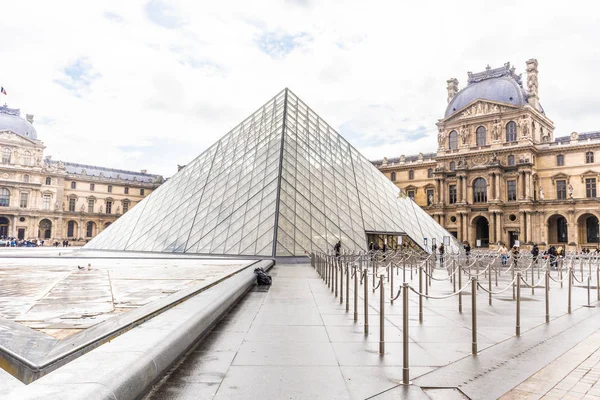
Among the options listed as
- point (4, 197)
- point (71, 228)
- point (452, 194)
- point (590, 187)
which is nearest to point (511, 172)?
point (452, 194)

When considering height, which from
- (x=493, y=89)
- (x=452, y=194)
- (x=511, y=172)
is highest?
(x=493, y=89)

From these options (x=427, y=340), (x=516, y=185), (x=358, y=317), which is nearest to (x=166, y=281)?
(x=358, y=317)

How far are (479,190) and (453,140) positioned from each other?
7898 millimetres

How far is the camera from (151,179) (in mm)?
83875

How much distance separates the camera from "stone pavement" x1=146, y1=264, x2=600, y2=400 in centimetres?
363

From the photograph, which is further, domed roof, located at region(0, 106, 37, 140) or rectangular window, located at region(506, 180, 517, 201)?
domed roof, located at region(0, 106, 37, 140)

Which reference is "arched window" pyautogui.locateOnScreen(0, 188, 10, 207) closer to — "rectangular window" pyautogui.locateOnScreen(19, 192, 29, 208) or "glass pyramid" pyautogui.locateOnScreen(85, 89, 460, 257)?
"rectangular window" pyautogui.locateOnScreen(19, 192, 29, 208)

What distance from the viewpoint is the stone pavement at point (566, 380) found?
3.60 m

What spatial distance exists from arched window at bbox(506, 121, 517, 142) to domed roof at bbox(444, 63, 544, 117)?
2.33 meters

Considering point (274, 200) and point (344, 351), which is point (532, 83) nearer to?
point (274, 200)

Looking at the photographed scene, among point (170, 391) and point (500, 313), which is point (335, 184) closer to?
point (500, 313)

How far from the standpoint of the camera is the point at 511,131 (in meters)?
53.6

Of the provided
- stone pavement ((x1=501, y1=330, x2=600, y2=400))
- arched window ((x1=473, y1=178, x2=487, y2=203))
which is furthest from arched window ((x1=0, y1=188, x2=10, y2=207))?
stone pavement ((x1=501, y1=330, x2=600, y2=400))

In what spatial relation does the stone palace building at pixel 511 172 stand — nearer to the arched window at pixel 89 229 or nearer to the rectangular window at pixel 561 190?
the rectangular window at pixel 561 190
